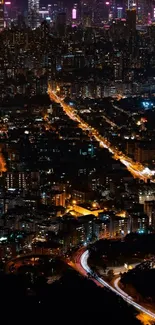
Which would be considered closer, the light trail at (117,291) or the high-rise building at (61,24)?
the light trail at (117,291)

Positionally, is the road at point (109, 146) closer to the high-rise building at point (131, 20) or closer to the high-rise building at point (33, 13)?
the high-rise building at point (131, 20)

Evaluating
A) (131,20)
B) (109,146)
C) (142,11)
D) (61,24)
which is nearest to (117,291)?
(109,146)

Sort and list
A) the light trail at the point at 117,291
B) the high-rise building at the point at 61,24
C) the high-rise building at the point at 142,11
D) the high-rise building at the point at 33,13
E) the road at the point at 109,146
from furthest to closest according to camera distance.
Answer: the high-rise building at the point at 142,11 < the high-rise building at the point at 33,13 < the high-rise building at the point at 61,24 < the road at the point at 109,146 < the light trail at the point at 117,291

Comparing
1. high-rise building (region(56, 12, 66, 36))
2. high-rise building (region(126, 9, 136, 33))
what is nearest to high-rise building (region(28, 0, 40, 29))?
high-rise building (region(56, 12, 66, 36))

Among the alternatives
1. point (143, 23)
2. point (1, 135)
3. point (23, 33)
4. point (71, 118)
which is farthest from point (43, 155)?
point (143, 23)

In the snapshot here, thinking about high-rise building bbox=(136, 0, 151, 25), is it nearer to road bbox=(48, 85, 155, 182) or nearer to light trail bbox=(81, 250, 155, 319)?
road bbox=(48, 85, 155, 182)

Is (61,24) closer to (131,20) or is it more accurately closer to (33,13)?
(131,20)

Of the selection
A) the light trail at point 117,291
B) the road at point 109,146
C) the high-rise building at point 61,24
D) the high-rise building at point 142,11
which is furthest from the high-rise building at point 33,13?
the light trail at point 117,291

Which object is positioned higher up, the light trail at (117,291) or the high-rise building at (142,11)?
the high-rise building at (142,11)
